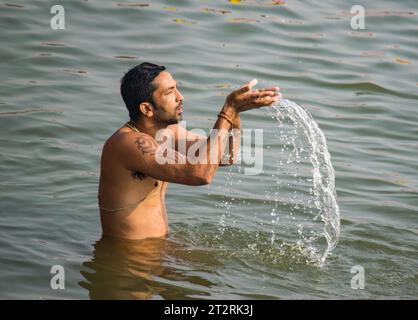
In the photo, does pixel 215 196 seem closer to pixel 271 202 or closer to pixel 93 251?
pixel 271 202

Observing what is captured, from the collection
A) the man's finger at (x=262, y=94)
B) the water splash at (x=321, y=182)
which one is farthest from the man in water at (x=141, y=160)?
the water splash at (x=321, y=182)

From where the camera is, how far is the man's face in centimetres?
643

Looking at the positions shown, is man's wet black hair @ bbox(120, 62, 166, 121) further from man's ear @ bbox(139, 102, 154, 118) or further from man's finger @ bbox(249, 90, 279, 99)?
man's finger @ bbox(249, 90, 279, 99)

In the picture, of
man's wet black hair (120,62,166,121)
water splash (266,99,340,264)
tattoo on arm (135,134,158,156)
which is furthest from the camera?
water splash (266,99,340,264)

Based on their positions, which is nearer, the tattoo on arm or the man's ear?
the tattoo on arm

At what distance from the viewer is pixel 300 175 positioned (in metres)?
8.73

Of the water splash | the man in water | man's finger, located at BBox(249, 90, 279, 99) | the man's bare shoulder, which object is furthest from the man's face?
man's finger, located at BBox(249, 90, 279, 99)

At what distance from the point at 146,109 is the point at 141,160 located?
408mm

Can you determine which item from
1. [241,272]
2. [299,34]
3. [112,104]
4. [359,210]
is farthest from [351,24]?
[241,272]

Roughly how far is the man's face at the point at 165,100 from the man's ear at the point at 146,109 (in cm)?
3

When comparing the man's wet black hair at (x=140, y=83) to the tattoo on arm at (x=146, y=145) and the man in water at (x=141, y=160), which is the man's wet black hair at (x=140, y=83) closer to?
the man in water at (x=141, y=160)

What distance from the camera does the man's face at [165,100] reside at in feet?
21.1

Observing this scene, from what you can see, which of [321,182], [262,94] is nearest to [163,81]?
[262,94]

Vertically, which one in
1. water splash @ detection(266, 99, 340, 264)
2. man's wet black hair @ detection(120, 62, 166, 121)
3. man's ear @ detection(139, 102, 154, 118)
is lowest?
water splash @ detection(266, 99, 340, 264)
